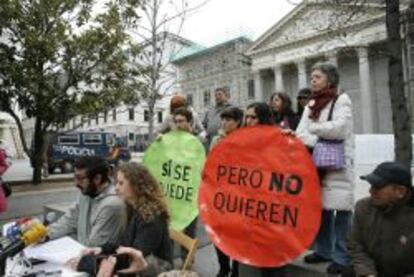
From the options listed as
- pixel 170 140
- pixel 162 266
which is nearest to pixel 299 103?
pixel 170 140

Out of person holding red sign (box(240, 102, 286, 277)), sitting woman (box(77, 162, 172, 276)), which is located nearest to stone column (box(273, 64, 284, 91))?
person holding red sign (box(240, 102, 286, 277))

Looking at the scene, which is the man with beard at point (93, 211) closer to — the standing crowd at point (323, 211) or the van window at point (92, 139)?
Result: the standing crowd at point (323, 211)

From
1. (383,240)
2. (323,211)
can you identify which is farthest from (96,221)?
(383,240)

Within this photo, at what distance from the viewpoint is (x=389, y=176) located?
330 centimetres

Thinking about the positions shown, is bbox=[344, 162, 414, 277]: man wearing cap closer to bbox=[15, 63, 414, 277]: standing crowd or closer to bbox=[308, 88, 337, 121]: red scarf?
bbox=[15, 63, 414, 277]: standing crowd

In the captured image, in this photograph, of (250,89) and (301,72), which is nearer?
(301,72)

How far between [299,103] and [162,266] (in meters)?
2.39

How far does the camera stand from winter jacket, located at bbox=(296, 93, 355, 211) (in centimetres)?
422

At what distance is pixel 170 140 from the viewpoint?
19.3ft

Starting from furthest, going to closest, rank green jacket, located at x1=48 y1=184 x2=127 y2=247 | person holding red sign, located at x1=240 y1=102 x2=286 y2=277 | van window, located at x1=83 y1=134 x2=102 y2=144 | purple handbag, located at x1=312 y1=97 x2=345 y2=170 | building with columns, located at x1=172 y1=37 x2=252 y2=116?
building with columns, located at x1=172 y1=37 x2=252 y2=116 < van window, located at x1=83 y1=134 x2=102 y2=144 < person holding red sign, located at x1=240 y1=102 x2=286 y2=277 < purple handbag, located at x1=312 y1=97 x2=345 y2=170 < green jacket, located at x1=48 y1=184 x2=127 y2=247

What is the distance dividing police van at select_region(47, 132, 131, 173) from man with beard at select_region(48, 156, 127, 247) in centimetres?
2547

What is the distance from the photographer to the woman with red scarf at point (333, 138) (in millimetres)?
4230

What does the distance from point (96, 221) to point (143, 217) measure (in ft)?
2.29

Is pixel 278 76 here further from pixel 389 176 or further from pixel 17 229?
pixel 17 229
